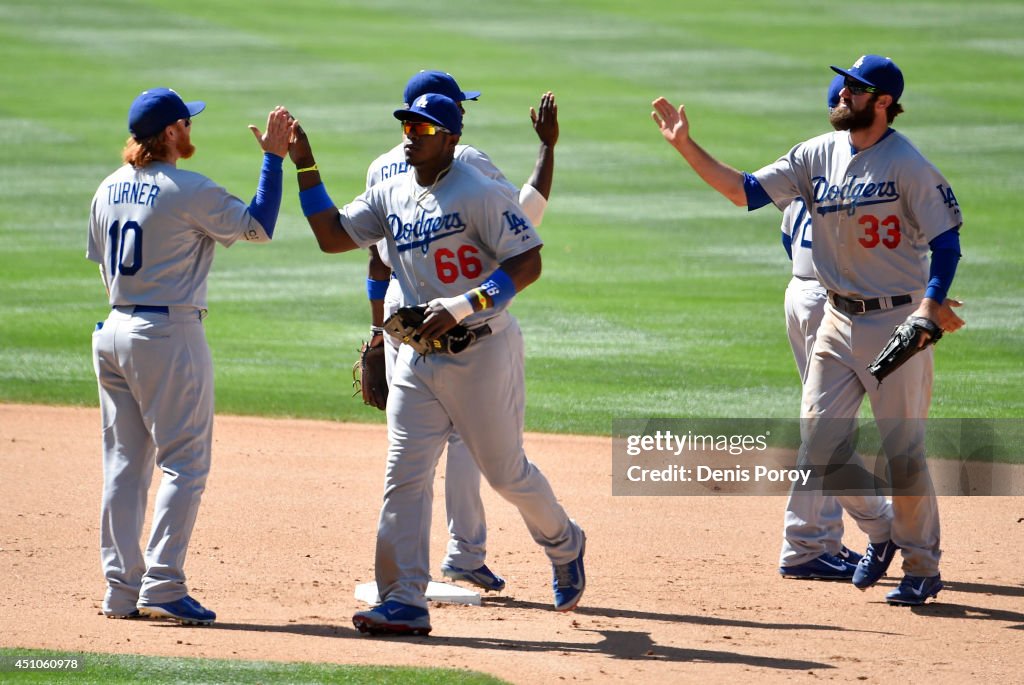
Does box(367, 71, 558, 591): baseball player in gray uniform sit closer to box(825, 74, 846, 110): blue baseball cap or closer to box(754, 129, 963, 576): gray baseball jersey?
box(754, 129, 963, 576): gray baseball jersey

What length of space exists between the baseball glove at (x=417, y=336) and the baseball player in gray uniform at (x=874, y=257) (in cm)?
144

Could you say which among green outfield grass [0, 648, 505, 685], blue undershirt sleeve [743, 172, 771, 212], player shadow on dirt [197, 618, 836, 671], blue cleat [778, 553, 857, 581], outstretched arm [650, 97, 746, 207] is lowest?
green outfield grass [0, 648, 505, 685]

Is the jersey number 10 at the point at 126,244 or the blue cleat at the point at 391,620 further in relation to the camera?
the jersey number 10 at the point at 126,244

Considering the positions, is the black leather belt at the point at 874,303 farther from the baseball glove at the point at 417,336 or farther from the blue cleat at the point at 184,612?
the blue cleat at the point at 184,612

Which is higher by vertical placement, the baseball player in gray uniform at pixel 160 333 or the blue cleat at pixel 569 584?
the baseball player in gray uniform at pixel 160 333

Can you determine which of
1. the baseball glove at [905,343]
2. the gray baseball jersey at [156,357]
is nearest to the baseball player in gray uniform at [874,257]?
the baseball glove at [905,343]

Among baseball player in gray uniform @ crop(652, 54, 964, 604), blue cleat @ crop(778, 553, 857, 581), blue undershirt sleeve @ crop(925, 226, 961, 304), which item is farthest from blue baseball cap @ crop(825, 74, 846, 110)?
blue cleat @ crop(778, 553, 857, 581)

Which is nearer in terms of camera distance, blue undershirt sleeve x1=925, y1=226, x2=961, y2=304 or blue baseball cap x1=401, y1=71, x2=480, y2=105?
blue undershirt sleeve x1=925, y1=226, x2=961, y2=304

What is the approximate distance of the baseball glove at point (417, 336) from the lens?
18.1 feet

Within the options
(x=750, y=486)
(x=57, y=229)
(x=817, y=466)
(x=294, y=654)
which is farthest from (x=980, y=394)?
(x=57, y=229)

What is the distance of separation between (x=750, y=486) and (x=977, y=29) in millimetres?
A: 20074

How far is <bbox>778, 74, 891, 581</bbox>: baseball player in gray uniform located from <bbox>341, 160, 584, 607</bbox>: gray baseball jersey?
163cm

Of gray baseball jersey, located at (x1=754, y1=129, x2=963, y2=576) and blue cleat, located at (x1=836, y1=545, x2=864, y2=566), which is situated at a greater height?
gray baseball jersey, located at (x1=754, y1=129, x2=963, y2=576)

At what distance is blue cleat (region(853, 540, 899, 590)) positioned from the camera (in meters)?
6.45
